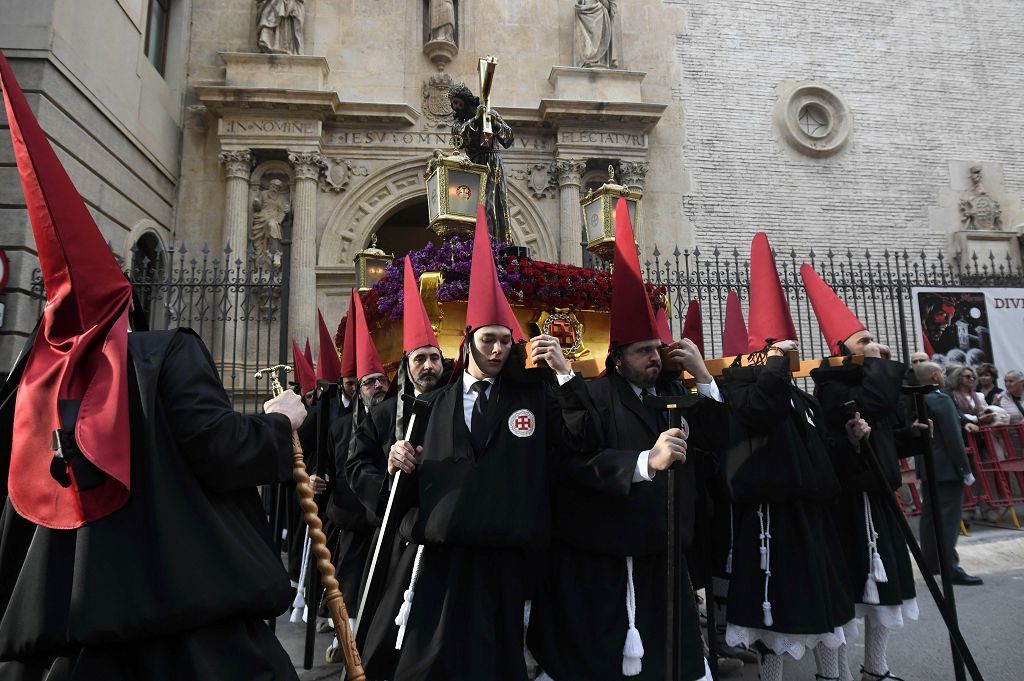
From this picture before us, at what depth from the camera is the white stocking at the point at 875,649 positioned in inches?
146

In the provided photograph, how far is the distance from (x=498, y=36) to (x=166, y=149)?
22.8 feet

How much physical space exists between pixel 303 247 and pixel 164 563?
37.2 feet

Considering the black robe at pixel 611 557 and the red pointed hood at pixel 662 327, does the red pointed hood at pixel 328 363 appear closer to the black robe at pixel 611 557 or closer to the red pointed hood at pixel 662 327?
the red pointed hood at pixel 662 327

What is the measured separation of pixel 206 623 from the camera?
1.80 m

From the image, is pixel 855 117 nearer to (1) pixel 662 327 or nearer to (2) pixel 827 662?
(1) pixel 662 327

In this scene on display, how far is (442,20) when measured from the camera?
13578 millimetres

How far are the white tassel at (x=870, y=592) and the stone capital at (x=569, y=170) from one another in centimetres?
1049

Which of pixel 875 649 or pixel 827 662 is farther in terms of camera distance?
pixel 875 649

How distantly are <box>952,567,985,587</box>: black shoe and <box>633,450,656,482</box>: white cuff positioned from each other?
5.20 metres

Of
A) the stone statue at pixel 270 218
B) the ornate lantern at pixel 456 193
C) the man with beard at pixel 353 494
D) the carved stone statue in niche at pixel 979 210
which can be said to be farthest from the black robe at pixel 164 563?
the carved stone statue in niche at pixel 979 210

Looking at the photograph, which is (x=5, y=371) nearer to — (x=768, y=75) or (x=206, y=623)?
(x=206, y=623)

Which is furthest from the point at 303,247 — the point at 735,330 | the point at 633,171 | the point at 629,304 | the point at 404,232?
the point at 629,304

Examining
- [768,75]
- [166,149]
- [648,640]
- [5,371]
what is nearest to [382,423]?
[648,640]

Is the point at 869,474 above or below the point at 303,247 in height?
below
